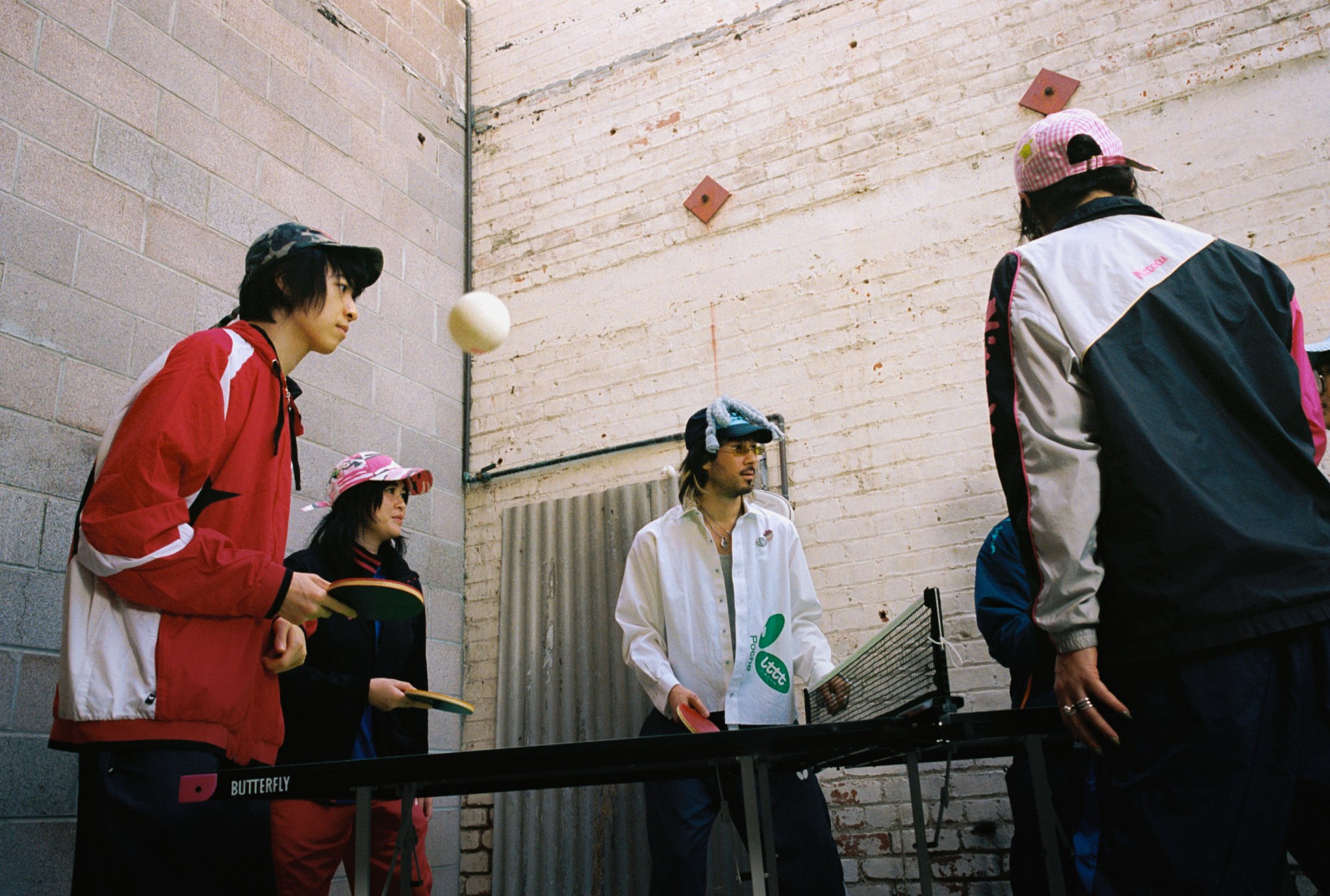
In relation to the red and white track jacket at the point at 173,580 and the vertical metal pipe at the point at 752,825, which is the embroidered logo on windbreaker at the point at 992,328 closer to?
the vertical metal pipe at the point at 752,825

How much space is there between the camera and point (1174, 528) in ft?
4.14

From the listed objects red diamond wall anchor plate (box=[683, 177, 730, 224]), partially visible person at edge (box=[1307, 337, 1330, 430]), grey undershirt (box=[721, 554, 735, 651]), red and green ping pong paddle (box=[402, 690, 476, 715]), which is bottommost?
red and green ping pong paddle (box=[402, 690, 476, 715])

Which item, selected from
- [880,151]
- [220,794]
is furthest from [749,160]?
[220,794]

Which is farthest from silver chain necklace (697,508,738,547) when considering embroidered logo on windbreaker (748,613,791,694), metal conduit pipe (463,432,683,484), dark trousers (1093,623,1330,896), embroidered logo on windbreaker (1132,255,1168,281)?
dark trousers (1093,623,1330,896)

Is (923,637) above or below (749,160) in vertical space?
below

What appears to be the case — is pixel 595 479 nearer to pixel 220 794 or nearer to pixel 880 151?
pixel 880 151

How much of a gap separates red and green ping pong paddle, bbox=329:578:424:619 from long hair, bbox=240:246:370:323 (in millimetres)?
726

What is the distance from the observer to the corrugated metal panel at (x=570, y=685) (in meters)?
3.62

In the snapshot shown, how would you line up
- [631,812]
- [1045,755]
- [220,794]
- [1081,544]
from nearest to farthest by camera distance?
[1081,544], [220,794], [1045,755], [631,812]

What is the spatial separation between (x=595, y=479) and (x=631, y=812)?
135 cm

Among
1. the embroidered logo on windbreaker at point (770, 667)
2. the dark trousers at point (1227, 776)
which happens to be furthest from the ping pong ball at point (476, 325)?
the dark trousers at point (1227, 776)

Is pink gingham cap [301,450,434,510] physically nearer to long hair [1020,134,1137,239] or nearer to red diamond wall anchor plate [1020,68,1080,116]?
long hair [1020,134,1137,239]

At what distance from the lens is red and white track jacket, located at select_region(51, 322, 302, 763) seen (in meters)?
1.66

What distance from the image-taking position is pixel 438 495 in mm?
4324
